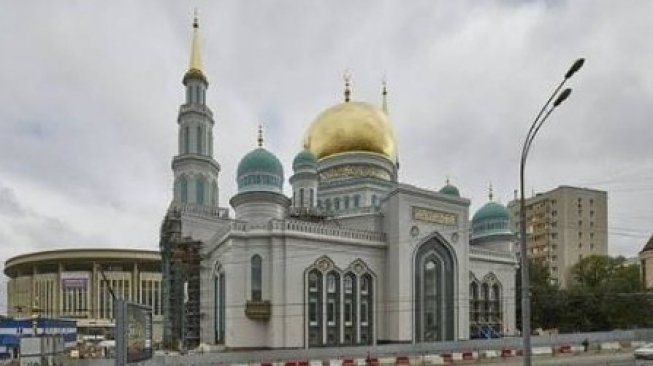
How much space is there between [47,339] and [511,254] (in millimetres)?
39267

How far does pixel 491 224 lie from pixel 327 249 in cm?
2213

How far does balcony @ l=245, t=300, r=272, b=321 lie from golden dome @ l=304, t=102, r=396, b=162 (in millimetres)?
19833

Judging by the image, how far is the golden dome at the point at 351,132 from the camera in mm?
60625

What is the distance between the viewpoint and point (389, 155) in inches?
2432

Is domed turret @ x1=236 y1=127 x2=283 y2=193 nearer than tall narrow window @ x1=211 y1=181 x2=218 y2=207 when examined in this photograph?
Yes

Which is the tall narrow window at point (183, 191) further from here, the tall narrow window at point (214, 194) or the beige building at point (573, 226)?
the beige building at point (573, 226)

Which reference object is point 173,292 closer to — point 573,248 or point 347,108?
point 347,108

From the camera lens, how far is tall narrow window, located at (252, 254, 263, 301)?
146 ft

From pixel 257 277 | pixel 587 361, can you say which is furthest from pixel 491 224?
pixel 587 361

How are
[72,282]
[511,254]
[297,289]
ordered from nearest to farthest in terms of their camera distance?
1. [297,289]
2. [511,254]
3. [72,282]

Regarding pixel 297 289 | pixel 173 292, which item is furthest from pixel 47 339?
pixel 173 292

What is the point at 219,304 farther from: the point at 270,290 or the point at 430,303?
the point at 430,303

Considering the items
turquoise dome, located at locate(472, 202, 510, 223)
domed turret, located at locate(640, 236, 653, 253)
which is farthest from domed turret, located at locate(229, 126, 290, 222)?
domed turret, located at locate(640, 236, 653, 253)

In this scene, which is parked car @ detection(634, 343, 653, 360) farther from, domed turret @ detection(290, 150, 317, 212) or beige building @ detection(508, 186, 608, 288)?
beige building @ detection(508, 186, 608, 288)
